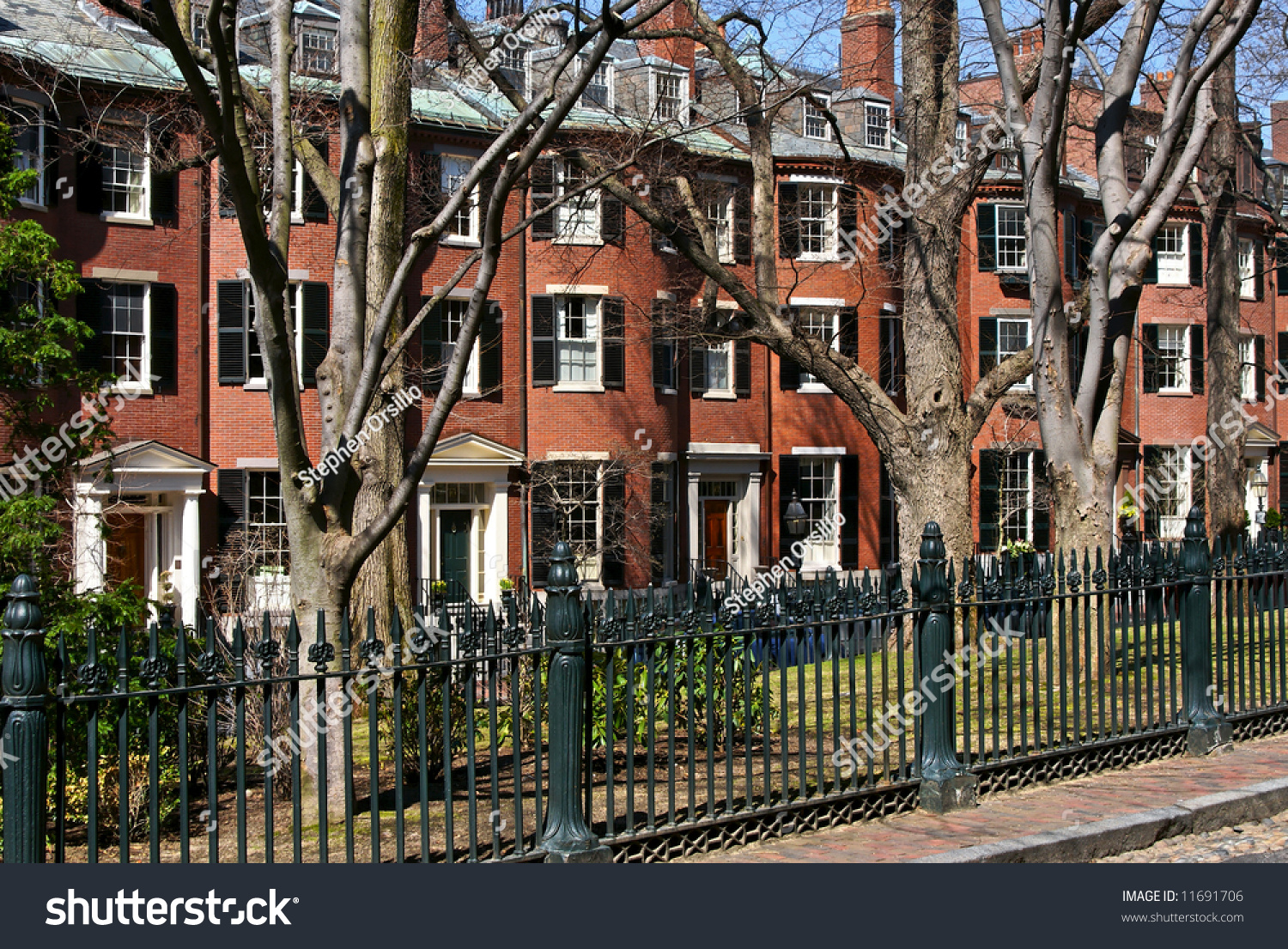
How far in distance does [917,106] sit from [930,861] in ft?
38.6

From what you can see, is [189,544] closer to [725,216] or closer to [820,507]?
[725,216]

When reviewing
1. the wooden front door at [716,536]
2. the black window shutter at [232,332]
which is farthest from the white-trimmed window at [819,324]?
the black window shutter at [232,332]

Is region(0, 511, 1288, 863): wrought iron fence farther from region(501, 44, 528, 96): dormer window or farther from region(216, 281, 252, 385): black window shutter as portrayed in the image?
region(501, 44, 528, 96): dormer window

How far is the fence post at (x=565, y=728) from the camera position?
5895 mm

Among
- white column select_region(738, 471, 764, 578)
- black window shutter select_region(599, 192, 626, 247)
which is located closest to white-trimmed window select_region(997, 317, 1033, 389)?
white column select_region(738, 471, 764, 578)

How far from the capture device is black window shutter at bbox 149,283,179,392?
81.0 feet

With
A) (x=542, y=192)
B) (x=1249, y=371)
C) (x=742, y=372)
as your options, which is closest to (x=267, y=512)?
(x=542, y=192)

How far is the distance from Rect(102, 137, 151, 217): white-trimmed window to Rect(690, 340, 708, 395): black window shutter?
12444 millimetres

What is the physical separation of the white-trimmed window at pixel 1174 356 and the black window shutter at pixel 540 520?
20.3 metres

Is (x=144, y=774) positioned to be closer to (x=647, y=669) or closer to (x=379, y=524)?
(x=379, y=524)

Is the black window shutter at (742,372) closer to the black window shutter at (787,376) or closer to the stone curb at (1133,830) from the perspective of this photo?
the black window shutter at (787,376)

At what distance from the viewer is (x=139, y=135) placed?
74.9 feet

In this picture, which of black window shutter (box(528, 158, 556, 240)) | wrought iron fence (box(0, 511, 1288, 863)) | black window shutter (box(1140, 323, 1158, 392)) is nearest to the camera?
wrought iron fence (box(0, 511, 1288, 863))

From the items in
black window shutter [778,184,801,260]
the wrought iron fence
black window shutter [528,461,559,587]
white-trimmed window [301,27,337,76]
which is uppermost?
white-trimmed window [301,27,337,76]
